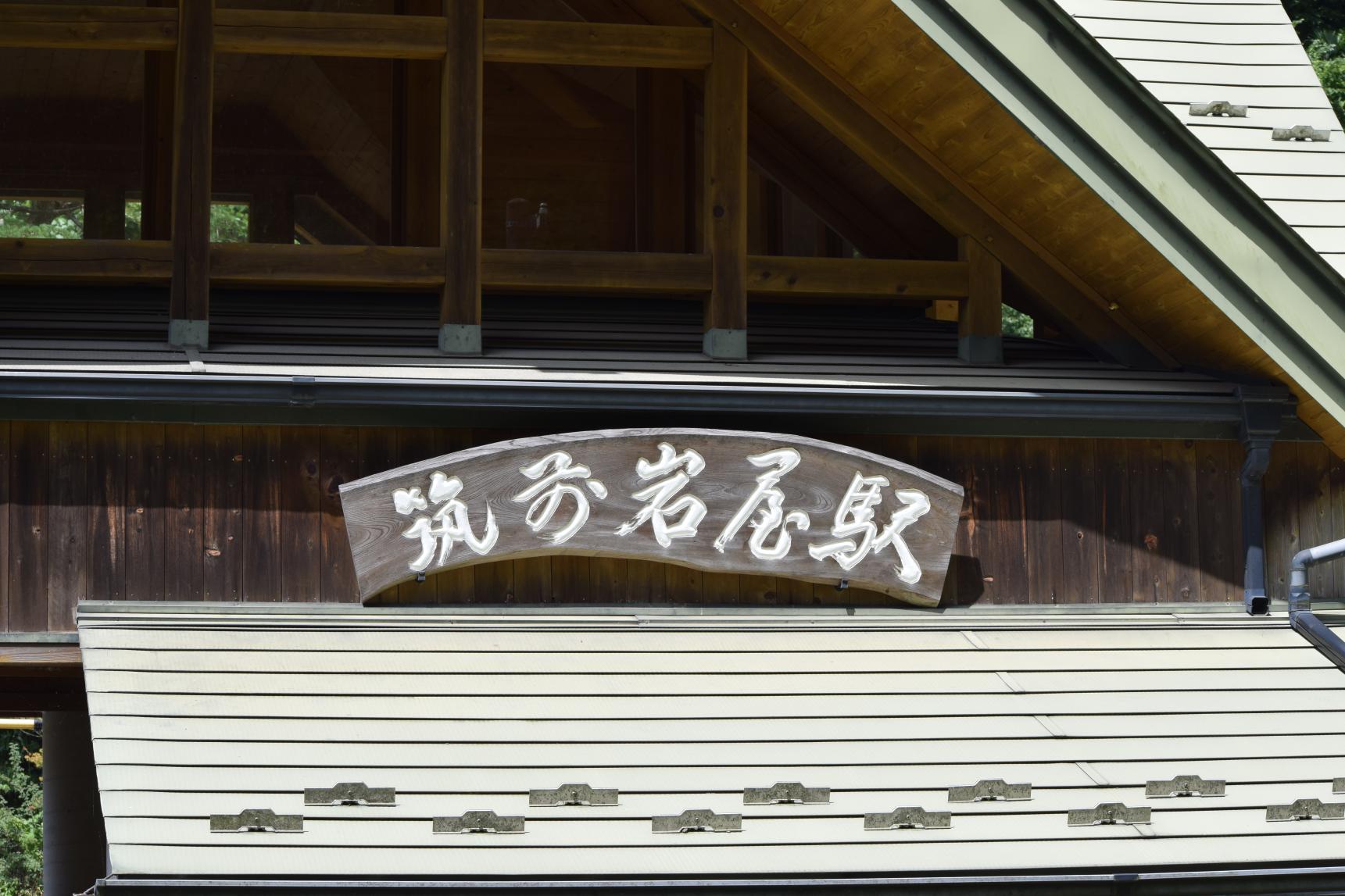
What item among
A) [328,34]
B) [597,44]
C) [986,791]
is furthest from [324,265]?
[986,791]

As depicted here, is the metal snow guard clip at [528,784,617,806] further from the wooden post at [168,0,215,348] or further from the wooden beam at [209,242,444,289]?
the wooden post at [168,0,215,348]

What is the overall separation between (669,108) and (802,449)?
2.78 metres

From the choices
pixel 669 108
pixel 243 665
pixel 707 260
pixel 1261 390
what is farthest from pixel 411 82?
pixel 1261 390

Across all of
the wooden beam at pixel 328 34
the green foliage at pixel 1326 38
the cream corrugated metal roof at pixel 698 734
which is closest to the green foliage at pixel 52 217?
the wooden beam at pixel 328 34

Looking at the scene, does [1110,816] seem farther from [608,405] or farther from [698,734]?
[608,405]

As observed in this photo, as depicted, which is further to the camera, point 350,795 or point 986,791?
point 986,791

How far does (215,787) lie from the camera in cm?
573

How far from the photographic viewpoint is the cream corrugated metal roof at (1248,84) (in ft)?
25.0

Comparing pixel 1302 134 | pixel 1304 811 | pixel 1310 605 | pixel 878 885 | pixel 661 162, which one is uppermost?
pixel 661 162

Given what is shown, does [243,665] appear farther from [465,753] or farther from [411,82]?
[411,82]

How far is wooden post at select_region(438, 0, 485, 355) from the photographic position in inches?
296

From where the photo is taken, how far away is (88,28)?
7.44 meters

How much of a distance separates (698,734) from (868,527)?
152cm

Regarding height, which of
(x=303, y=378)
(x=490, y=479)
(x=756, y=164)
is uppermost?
(x=756, y=164)
